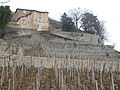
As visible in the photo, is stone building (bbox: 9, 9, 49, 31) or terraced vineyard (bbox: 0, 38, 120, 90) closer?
terraced vineyard (bbox: 0, 38, 120, 90)

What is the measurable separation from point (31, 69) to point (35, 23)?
20.5 meters

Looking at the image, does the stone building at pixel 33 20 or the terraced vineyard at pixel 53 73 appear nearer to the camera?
the terraced vineyard at pixel 53 73

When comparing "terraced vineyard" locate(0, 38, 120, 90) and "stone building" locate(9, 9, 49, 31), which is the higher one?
"stone building" locate(9, 9, 49, 31)

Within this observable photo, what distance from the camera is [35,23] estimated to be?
3244 cm

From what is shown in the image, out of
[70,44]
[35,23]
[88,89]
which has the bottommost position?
[88,89]

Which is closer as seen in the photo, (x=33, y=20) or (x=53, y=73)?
(x=53, y=73)

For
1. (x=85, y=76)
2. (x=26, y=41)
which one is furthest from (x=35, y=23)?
(x=85, y=76)

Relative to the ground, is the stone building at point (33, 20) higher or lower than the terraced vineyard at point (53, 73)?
higher

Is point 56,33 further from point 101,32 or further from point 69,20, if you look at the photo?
point 101,32

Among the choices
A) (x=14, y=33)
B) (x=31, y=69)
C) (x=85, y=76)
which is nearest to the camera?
(x=85, y=76)

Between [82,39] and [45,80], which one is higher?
[82,39]

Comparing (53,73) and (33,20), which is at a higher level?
(33,20)

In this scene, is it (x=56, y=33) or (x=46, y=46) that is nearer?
(x=46, y=46)

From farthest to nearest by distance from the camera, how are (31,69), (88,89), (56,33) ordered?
1. (56,33)
2. (31,69)
3. (88,89)
